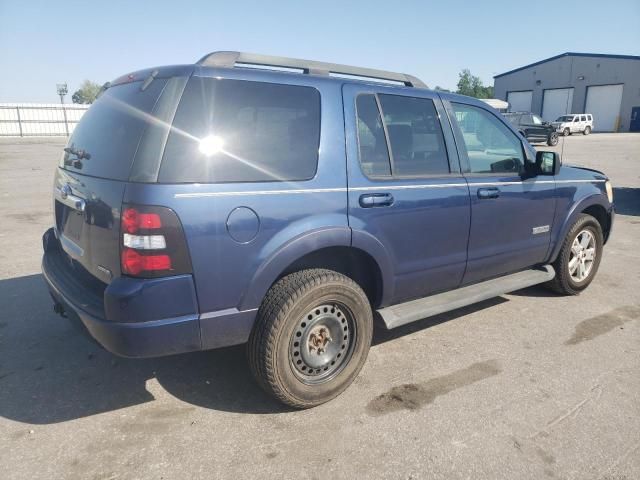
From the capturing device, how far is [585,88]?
1933 inches

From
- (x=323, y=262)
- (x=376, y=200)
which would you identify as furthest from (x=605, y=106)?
(x=323, y=262)

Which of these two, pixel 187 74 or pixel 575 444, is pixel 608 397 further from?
pixel 187 74

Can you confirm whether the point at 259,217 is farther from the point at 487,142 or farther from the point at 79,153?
the point at 487,142

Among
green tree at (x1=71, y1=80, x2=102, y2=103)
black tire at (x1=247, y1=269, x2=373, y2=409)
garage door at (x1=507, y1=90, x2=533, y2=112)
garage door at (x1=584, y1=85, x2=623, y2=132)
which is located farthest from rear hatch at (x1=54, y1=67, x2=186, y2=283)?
green tree at (x1=71, y1=80, x2=102, y2=103)

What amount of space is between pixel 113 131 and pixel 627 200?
11.3 metres

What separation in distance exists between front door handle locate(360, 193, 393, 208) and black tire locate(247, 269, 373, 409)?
1.60 feet

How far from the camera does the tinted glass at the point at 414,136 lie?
3.35 meters

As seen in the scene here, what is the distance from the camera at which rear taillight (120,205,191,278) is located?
2.36m

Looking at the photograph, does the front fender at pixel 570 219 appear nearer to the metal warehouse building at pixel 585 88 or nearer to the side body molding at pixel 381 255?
the side body molding at pixel 381 255

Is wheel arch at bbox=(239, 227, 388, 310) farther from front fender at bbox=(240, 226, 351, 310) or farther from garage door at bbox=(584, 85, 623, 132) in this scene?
garage door at bbox=(584, 85, 623, 132)

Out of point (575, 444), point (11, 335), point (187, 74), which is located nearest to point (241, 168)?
point (187, 74)

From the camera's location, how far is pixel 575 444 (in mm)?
2633

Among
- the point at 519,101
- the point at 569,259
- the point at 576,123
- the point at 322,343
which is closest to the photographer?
the point at 322,343

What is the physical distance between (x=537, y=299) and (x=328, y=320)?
2.80m
